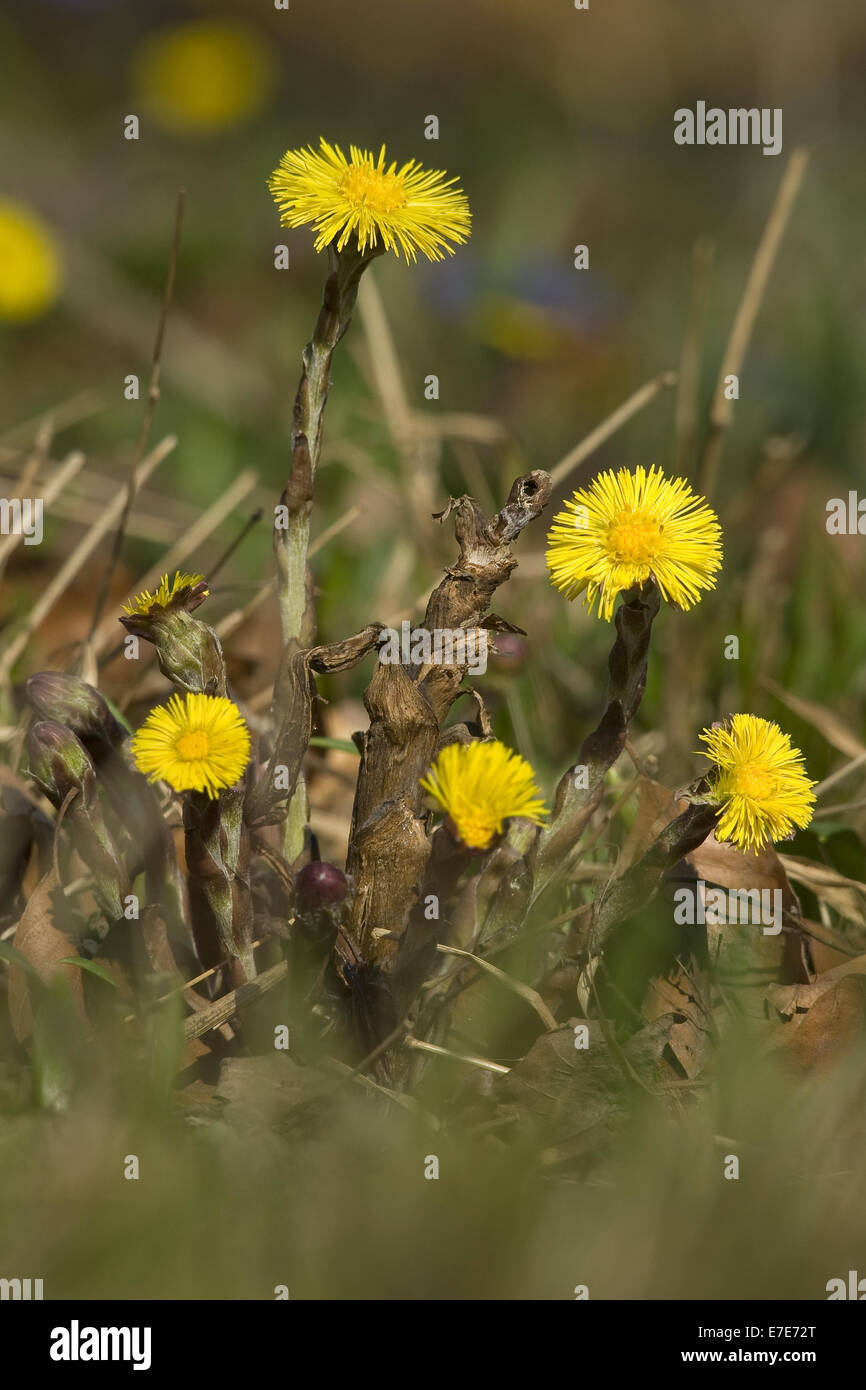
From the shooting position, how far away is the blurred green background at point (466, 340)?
7.89ft

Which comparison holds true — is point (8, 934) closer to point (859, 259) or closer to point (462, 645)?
point (462, 645)

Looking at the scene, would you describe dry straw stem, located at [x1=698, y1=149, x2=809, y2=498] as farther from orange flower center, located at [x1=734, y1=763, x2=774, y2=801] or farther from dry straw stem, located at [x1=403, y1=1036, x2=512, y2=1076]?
dry straw stem, located at [x1=403, y1=1036, x2=512, y2=1076]

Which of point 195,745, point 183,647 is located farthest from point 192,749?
point 183,647

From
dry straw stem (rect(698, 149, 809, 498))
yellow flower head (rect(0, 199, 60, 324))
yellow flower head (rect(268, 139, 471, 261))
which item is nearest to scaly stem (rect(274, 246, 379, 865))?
yellow flower head (rect(268, 139, 471, 261))

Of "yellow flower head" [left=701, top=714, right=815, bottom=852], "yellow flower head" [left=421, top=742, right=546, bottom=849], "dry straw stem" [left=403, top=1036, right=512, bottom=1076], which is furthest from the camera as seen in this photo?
"dry straw stem" [left=403, top=1036, right=512, bottom=1076]

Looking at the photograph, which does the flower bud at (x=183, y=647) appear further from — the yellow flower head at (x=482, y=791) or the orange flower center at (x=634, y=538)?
the orange flower center at (x=634, y=538)

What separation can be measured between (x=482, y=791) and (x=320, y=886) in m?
0.23

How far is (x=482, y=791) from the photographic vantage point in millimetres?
1340

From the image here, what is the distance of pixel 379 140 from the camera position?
6.97m

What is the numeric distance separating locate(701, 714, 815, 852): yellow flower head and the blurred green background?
0.30 meters

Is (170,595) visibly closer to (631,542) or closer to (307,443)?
(307,443)

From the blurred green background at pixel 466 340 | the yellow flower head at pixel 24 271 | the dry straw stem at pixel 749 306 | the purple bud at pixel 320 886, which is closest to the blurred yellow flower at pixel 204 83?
the blurred green background at pixel 466 340

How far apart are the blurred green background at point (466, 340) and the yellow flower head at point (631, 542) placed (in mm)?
562

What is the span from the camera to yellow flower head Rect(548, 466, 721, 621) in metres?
1.40
